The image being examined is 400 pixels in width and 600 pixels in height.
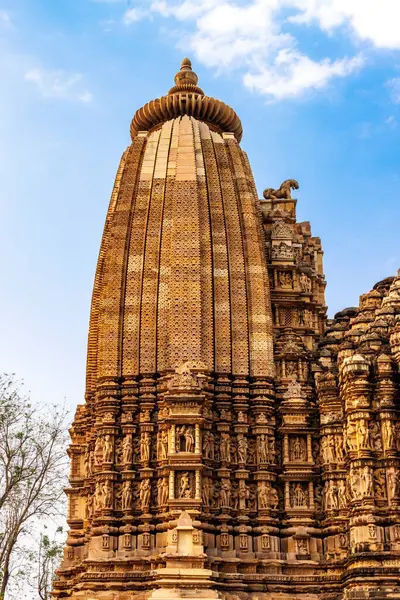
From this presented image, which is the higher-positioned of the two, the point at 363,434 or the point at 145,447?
the point at 145,447

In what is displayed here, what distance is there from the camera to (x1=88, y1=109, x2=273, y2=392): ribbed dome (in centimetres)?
2064

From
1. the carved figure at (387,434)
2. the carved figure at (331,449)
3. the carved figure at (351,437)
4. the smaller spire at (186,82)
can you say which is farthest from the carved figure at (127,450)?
the smaller spire at (186,82)

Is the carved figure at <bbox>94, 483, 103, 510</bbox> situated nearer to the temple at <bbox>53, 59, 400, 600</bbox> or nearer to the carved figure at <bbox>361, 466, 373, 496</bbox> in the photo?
the temple at <bbox>53, 59, 400, 600</bbox>

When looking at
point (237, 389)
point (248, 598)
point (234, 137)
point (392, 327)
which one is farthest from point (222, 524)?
point (234, 137)

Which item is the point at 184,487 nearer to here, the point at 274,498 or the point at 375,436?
the point at 274,498

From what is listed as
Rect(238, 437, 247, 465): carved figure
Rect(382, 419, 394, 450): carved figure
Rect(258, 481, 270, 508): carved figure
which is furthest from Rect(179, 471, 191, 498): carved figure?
Rect(382, 419, 394, 450): carved figure

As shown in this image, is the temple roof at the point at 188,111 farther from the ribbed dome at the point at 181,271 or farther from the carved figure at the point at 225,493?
the carved figure at the point at 225,493

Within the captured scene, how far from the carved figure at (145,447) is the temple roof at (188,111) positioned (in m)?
10.3

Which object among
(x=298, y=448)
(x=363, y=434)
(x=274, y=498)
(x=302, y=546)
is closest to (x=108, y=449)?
(x=274, y=498)

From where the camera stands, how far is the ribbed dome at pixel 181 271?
2064cm

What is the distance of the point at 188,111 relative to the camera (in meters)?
25.6

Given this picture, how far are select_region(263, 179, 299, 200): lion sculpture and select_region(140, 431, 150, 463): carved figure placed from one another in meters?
9.42

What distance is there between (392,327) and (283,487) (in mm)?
4527

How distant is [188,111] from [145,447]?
10929 millimetres
